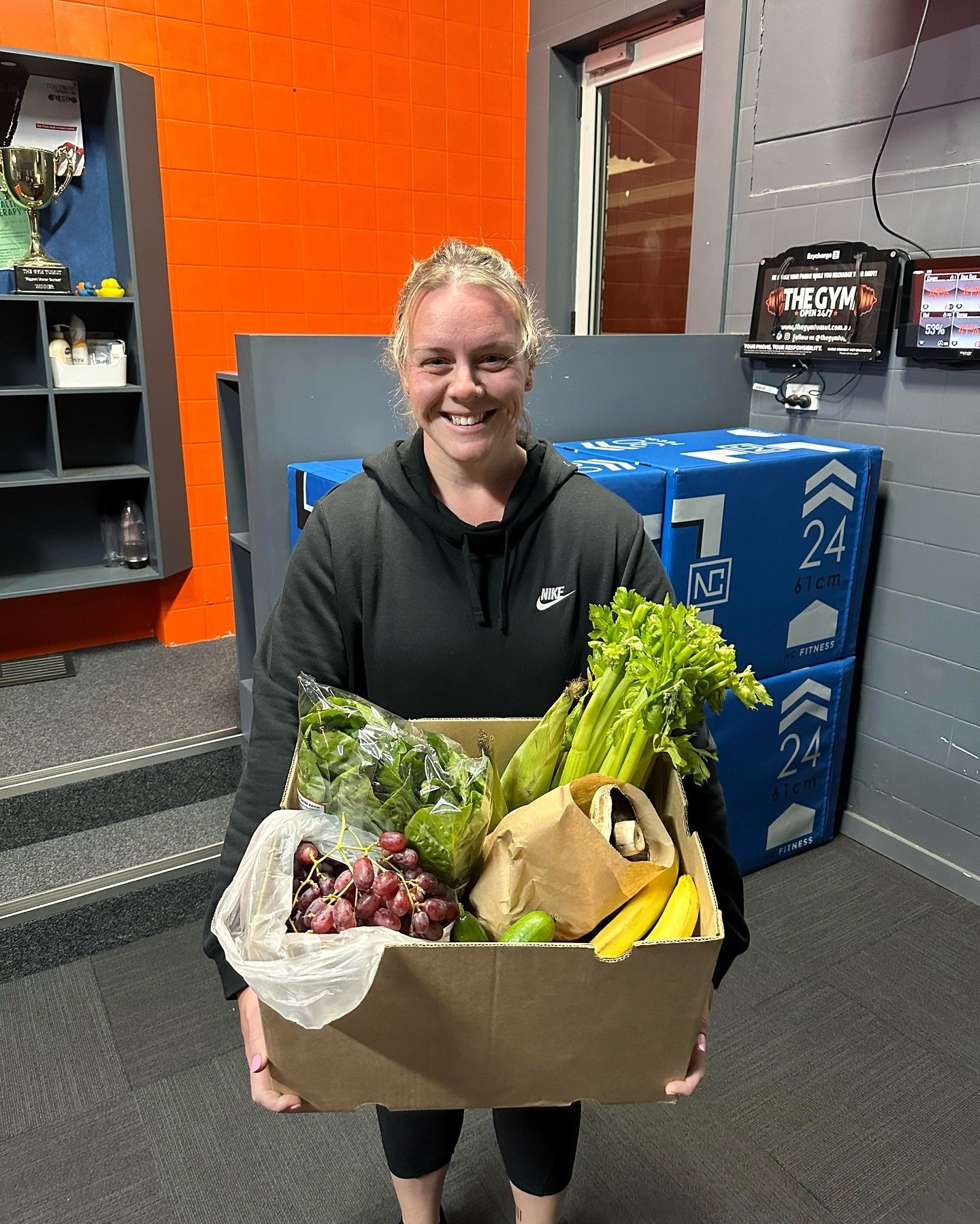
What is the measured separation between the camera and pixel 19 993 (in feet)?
7.09

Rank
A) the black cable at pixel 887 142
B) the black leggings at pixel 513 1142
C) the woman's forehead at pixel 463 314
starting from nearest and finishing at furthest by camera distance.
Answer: the woman's forehead at pixel 463 314, the black leggings at pixel 513 1142, the black cable at pixel 887 142

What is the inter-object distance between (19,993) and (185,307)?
292 centimetres

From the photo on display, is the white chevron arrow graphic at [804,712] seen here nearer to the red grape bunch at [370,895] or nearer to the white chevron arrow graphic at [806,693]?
the white chevron arrow graphic at [806,693]

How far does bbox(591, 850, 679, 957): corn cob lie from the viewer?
858mm

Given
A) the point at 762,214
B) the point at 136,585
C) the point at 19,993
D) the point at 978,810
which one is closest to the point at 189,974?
the point at 19,993

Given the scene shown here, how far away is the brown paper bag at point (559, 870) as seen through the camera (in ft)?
2.72

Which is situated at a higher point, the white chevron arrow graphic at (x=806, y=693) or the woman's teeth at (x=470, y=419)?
the woman's teeth at (x=470, y=419)

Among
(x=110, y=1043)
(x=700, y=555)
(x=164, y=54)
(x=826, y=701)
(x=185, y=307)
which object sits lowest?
(x=110, y=1043)

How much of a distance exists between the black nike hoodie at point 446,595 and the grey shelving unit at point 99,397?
2910mm

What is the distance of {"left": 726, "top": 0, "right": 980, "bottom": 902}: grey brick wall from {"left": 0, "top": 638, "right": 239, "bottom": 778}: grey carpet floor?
7.68 feet

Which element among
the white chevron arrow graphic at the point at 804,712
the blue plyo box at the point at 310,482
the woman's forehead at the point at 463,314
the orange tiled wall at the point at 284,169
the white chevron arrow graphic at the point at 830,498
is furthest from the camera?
the orange tiled wall at the point at 284,169

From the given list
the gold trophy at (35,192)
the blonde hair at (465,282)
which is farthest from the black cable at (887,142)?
the gold trophy at (35,192)

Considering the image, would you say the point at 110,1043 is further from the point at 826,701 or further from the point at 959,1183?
the point at 826,701

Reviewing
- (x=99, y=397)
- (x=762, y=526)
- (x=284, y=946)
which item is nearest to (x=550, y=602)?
(x=284, y=946)
